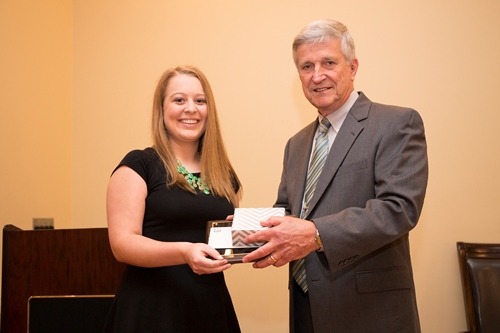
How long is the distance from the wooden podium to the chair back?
1.79 meters

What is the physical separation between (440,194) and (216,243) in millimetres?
1694

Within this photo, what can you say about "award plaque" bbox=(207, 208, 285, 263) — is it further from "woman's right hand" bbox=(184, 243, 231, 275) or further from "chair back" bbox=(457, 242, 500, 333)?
"chair back" bbox=(457, 242, 500, 333)

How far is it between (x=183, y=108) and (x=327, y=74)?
0.58 meters

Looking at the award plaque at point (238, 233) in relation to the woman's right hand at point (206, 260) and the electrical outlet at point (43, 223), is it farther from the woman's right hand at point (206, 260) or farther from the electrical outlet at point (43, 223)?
the electrical outlet at point (43, 223)

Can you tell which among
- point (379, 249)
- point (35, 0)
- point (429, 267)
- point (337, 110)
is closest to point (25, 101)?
point (35, 0)

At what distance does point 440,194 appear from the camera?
2857 millimetres

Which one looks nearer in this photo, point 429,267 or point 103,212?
point 429,267

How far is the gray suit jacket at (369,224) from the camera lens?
165 centimetres

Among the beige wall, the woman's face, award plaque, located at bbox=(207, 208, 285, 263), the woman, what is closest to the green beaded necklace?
the woman

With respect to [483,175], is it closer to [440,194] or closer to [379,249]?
[440,194]

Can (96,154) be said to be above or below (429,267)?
above

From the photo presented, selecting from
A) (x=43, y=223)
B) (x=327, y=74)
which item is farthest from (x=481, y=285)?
(x=43, y=223)

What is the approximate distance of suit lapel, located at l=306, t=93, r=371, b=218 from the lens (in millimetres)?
1806

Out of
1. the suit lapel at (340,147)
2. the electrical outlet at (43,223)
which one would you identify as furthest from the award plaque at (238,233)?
the electrical outlet at (43,223)
